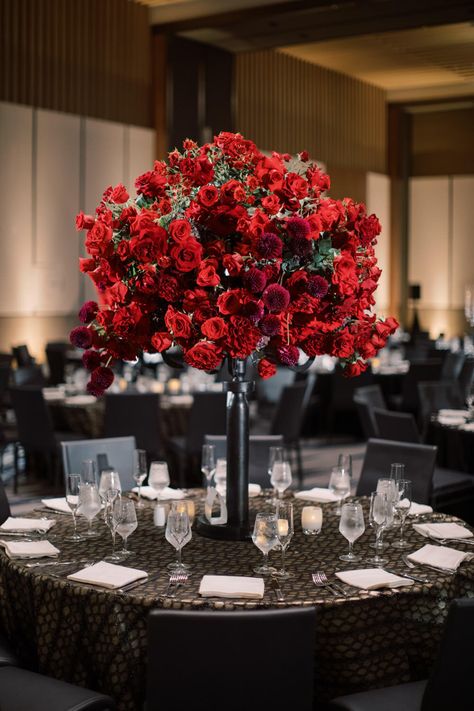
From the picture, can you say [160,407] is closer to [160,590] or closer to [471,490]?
[471,490]

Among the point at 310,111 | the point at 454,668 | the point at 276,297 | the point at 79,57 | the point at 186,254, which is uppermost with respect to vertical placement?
the point at 310,111

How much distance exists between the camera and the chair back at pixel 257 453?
4344 mm

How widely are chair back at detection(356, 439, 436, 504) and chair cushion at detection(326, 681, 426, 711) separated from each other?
1530mm

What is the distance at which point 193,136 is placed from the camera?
1351 centimetres

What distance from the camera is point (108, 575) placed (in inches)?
106

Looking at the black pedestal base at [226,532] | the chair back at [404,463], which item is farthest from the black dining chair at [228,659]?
the chair back at [404,463]

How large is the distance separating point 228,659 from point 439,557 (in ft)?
3.35

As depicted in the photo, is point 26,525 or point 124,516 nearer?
point 124,516

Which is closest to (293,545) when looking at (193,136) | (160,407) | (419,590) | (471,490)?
(419,590)

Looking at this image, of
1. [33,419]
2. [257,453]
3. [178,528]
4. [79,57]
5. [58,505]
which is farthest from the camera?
[79,57]

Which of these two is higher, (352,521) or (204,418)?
(352,521)

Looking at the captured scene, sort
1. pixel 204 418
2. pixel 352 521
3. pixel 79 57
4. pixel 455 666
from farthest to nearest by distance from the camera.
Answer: pixel 79 57, pixel 204 418, pixel 352 521, pixel 455 666

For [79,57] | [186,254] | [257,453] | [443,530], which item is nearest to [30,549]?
[186,254]

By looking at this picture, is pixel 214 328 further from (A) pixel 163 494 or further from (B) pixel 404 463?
(B) pixel 404 463
